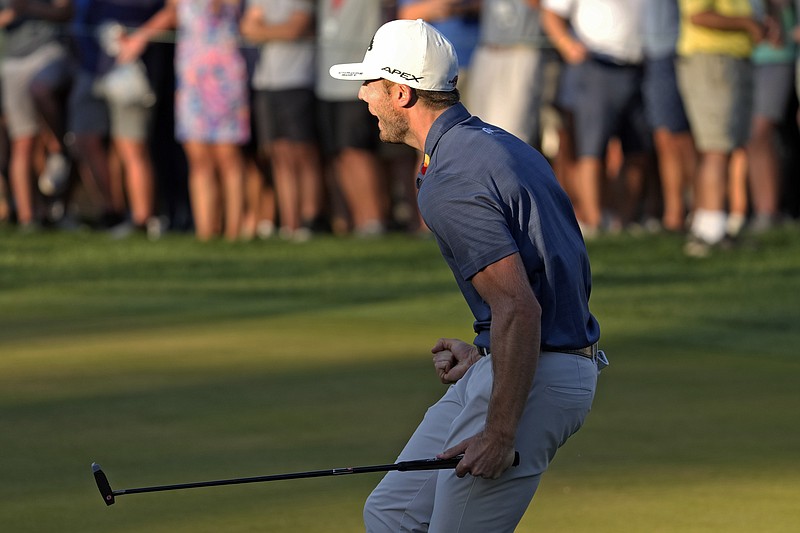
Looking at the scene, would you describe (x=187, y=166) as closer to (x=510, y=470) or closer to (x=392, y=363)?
(x=392, y=363)

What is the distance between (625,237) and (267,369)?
6010mm

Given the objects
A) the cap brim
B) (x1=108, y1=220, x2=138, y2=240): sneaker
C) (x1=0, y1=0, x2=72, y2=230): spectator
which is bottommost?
(x1=108, y1=220, x2=138, y2=240): sneaker

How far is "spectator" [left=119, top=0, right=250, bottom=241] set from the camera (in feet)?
46.9

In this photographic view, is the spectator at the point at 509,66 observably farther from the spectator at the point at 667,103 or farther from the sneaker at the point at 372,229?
the sneaker at the point at 372,229

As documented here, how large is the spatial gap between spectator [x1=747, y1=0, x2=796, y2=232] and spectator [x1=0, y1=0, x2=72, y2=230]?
619 centimetres

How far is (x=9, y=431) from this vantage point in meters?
6.66

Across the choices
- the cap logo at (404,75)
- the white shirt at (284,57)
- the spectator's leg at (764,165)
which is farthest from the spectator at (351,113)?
the cap logo at (404,75)

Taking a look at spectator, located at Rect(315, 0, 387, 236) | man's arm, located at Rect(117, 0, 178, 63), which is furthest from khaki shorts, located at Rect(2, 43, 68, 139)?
spectator, located at Rect(315, 0, 387, 236)

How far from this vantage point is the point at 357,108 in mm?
14266

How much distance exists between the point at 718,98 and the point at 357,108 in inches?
120

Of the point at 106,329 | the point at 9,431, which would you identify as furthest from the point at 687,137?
the point at 9,431

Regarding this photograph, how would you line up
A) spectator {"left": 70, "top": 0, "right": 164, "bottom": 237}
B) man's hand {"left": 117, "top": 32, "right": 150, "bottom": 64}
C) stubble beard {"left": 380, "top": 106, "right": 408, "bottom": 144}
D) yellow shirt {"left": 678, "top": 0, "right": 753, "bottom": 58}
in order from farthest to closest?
1. spectator {"left": 70, "top": 0, "right": 164, "bottom": 237}
2. man's hand {"left": 117, "top": 32, "right": 150, "bottom": 64}
3. yellow shirt {"left": 678, "top": 0, "right": 753, "bottom": 58}
4. stubble beard {"left": 380, "top": 106, "right": 408, "bottom": 144}

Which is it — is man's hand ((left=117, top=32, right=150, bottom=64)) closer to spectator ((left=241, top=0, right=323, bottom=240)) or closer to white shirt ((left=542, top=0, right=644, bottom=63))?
spectator ((left=241, top=0, right=323, bottom=240))

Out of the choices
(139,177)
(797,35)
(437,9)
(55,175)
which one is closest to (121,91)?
(139,177)
